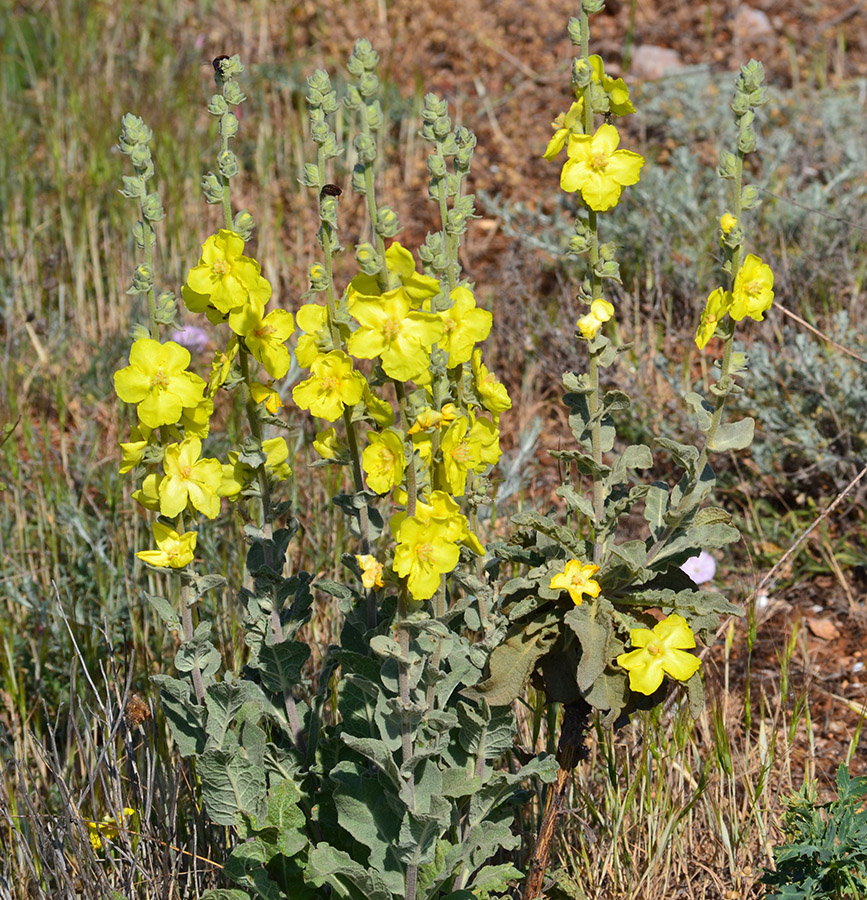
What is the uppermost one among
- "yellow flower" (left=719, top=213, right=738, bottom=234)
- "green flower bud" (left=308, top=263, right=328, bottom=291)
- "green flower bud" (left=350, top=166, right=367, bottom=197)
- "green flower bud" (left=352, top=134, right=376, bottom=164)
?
"green flower bud" (left=352, top=134, right=376, bottom=164)

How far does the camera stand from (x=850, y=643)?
113 inches

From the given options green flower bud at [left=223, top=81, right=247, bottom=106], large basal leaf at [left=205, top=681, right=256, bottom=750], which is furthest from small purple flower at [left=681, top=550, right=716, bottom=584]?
green flower bud at [left=223, top=81, right=247, bottom=106]

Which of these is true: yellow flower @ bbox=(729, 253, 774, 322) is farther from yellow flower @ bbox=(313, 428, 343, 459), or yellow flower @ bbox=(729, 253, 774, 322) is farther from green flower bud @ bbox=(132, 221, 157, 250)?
green flower bud @ bbox=(132, 221, 157, 250)

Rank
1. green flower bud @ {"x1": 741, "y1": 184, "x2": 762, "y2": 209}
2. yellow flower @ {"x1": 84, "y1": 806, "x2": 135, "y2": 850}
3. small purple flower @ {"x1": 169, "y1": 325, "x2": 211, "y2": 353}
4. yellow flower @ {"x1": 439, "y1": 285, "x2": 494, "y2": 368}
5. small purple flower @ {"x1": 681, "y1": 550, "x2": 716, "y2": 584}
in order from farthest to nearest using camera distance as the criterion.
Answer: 1. small purple flower @ {"x1": 169, "y1": 325, "x2": 211, "y2": 353}
2. small purple flower @ {"x1": 681, "y1": 550, "x2": 716, "y2": 584}
3. yellow flower @ {"x1": 84, "y1": 806, "x2": 135, "y2": 850}
4. green flower bud @ {"x1": 741, "y1": 184, "x2": 762, "y2": 209}
5. yellow flower @ {"x1": 439, "y1": 285, "x2": 494, "y2": 368}

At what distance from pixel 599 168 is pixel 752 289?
0.95ft

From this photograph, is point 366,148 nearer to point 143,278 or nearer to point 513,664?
point 143,278

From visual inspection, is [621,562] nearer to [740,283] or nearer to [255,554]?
[740,283]

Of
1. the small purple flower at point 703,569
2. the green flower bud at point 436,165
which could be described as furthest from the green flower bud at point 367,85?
the small purple flower at point 703,569

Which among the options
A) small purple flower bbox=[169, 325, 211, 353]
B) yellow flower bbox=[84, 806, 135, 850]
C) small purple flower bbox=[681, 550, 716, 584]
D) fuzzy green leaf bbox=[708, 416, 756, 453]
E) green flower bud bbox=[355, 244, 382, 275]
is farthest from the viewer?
small purple flower bbox=[169, 325, 211, 353]

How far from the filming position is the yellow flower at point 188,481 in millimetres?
1628

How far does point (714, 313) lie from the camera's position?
170 centimetres

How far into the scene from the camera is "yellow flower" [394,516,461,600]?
146 cm

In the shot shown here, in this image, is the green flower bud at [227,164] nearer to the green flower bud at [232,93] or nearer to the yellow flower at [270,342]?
the green flower bud at [232,93]

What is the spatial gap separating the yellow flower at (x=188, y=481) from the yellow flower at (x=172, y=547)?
0.04 m
